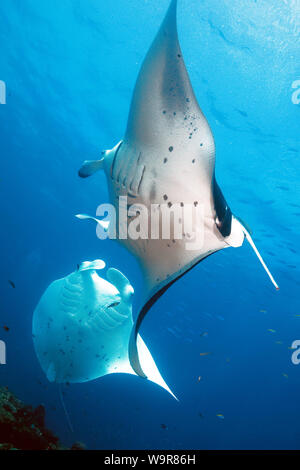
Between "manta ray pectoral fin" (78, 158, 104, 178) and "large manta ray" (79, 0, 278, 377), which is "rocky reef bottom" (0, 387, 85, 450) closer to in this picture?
"large manta ray" (79, 0, 278, 377)

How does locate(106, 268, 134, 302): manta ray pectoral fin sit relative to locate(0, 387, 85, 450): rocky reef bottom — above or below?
above

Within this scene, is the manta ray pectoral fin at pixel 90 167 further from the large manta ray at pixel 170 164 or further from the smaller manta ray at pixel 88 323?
the smaller manta ray at pixel 88 323

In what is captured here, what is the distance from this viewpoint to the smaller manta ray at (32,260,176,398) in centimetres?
425

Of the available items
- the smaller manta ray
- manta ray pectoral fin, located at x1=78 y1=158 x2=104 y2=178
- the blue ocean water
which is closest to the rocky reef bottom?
the smaller manta ray

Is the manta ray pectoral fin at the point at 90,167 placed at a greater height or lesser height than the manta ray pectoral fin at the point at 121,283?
greater

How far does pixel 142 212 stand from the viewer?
240cm

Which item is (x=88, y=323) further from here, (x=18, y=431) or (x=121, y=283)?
(x=18, y=431)

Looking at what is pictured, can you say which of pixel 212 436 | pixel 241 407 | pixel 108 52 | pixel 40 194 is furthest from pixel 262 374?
pixel 108 52

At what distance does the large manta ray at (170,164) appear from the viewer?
5.94 ft

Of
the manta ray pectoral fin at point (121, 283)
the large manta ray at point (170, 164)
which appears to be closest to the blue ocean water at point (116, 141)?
the manta ray pectoral fin at point (121, 283)

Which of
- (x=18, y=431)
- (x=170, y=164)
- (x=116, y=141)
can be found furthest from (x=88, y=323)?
(x=116, y=141)

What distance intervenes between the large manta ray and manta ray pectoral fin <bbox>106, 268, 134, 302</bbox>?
1833 mm

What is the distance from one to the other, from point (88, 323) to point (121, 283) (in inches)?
32.4
